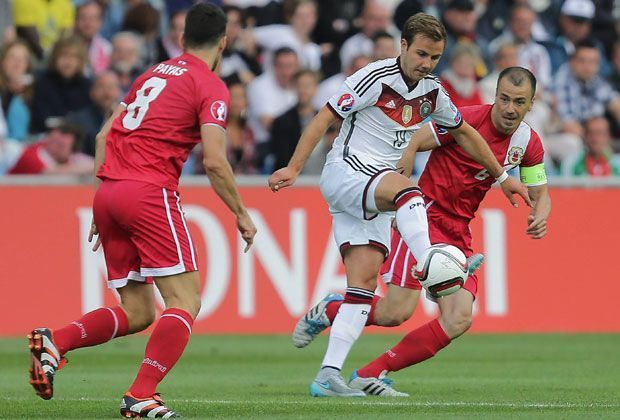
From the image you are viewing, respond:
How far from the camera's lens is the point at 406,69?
342 inches

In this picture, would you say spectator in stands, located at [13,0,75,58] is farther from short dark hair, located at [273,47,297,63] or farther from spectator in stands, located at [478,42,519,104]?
spectator in stands, located at [478,42,519,104]

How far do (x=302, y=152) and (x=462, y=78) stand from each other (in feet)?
26.9

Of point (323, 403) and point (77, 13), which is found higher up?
point (77, 13)

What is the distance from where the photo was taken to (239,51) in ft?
58.0

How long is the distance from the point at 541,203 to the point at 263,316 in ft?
19.2

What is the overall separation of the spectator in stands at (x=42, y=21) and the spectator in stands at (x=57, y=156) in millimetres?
1887

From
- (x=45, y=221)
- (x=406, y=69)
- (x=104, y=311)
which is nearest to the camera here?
(x=104, y=311)

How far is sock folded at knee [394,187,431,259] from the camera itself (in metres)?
8.27

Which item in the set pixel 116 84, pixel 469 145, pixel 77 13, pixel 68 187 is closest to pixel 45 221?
pixel 68 187

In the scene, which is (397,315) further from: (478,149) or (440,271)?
(440,271)

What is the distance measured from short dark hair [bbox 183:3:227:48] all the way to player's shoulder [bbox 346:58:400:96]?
1201 millimetres

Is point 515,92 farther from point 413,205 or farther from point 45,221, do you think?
point 45,221

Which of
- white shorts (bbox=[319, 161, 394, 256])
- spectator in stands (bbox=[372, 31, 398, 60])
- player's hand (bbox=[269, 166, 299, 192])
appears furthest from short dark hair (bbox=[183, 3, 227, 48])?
spectator in stands (bbox=[372, 31, 398, 60])

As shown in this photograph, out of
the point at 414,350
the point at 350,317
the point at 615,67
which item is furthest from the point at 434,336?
the point at 615,67
